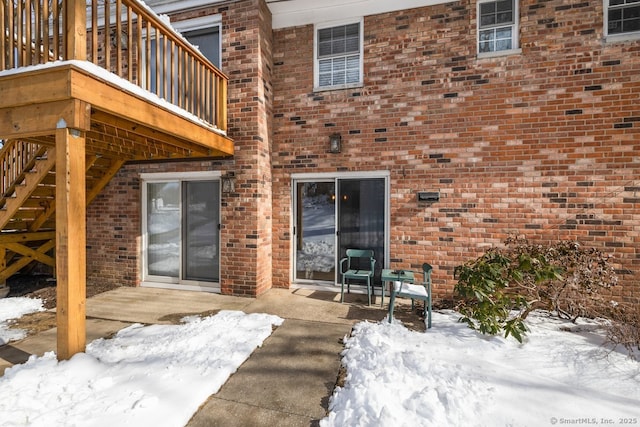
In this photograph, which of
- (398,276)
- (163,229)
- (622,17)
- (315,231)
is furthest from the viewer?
(163,229)

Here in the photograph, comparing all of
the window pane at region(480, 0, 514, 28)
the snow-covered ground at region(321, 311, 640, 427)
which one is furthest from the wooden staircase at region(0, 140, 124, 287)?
the window pane at region(480, 0, 514, 28)

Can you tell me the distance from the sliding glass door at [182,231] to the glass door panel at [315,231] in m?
1.64

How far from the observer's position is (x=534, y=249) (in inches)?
172

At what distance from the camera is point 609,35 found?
4.49 m

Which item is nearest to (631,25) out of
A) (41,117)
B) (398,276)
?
(398,276)

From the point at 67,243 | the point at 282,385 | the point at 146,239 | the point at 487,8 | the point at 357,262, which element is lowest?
the point at 282,385

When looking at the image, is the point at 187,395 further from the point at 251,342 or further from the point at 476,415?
the point at 476,415

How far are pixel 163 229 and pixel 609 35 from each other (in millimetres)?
8538

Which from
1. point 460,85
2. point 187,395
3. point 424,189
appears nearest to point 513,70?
point 460,85

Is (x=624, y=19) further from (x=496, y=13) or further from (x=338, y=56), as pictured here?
(x=338, y=56)

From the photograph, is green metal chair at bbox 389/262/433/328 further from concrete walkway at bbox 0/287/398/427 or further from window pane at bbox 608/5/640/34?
window pane at bbox 608/5/640/34

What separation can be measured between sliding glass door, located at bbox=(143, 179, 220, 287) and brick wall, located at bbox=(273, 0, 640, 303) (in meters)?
1.31

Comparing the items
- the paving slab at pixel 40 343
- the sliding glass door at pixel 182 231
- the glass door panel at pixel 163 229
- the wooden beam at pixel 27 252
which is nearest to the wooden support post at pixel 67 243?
the paving slab at pixel 40 343

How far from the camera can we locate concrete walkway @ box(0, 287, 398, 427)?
240 cm
